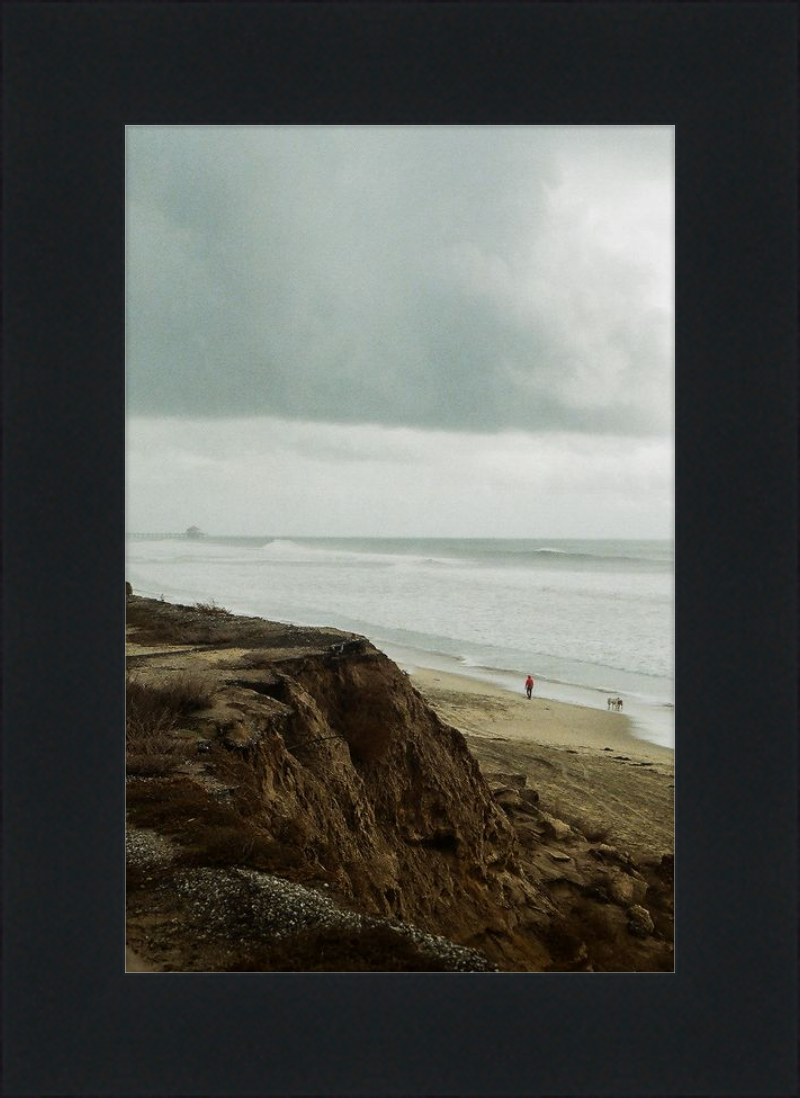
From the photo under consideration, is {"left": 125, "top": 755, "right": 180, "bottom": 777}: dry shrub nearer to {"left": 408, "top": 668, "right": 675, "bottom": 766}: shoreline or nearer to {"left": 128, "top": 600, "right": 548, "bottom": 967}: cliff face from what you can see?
{"left": 128, "top": 600, "right": 548, "bottom": 967}: cliff face

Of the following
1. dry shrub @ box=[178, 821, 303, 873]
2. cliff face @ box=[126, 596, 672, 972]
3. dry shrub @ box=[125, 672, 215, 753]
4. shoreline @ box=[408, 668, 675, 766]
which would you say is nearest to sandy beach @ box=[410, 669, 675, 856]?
shoreline @ box=[408, 668, 675, 766]

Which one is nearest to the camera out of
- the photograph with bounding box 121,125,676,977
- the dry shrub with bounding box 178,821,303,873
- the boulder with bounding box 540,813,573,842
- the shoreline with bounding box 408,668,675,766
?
the dry shrub with bounding box 178,821,303,873

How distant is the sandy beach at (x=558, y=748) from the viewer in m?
3.97

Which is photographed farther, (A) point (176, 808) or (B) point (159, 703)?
(B) point (159, 703)

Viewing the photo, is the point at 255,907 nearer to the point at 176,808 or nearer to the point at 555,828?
the point at 176,808

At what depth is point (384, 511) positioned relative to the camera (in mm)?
3809

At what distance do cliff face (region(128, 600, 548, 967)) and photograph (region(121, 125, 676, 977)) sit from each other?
19 millimetres

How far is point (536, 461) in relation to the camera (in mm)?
3730

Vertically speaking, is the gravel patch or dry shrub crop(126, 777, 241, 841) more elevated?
dry shrub crop(126, 777, 241, 841)

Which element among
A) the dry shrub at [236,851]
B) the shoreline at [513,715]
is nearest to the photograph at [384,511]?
the dry shrub at [236,851]

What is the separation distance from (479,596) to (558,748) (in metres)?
1.71

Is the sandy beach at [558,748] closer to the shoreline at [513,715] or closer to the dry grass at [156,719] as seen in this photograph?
the shoreline at [513,715]

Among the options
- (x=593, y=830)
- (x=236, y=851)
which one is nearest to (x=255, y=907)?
(x=236, y=851)

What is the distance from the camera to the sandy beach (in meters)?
3.97
